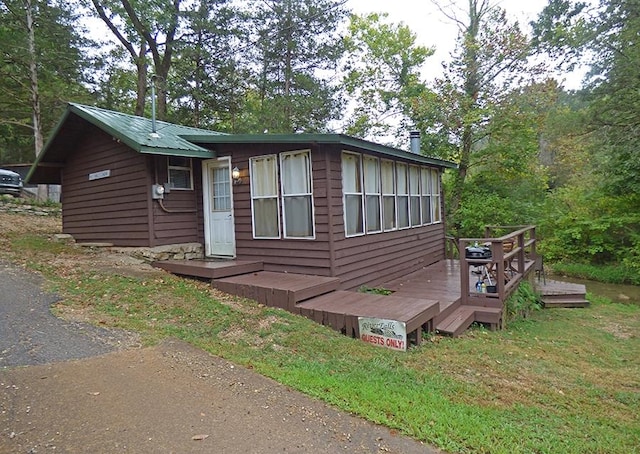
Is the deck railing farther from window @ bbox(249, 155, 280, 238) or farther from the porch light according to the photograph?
the porch light

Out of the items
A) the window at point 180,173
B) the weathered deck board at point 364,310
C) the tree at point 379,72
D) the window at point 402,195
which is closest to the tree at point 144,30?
the tree at point 379,72

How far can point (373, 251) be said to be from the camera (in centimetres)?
777

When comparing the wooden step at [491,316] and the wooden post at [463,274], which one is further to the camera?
the wooden post at [463,274]

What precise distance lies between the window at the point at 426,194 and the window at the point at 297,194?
4469 millimetres

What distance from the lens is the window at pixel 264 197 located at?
23.7ft

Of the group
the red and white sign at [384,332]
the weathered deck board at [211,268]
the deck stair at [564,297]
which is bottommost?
the deck stair at [564,297]

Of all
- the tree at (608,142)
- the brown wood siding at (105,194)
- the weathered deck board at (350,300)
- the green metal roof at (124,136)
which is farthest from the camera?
the tree at (608,142)

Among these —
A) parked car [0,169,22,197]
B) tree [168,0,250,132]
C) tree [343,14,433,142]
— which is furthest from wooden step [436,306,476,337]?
parked car [0,169,22,197]

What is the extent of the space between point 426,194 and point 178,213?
626 cm

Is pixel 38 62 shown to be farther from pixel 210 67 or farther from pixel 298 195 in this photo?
pixel 298 195

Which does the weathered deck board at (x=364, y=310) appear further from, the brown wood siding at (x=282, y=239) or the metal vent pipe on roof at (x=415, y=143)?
the metal vent pipe on roof at (x=415, y=143)

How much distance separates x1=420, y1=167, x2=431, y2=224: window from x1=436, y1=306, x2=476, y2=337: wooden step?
173 inches

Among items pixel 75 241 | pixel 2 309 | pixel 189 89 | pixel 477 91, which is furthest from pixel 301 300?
pixel 189 89

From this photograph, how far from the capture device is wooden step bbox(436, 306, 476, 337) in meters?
5.42
